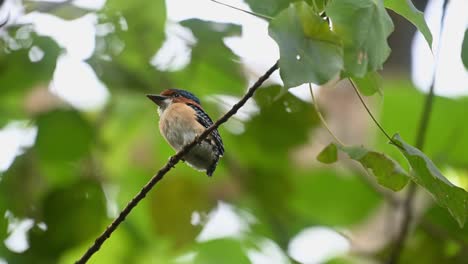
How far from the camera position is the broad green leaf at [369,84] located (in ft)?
6.72

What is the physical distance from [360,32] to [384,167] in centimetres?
33

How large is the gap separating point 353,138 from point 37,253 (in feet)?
8.12

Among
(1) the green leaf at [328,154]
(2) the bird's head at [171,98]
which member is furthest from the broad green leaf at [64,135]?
(1) the green leaf at [328,154]

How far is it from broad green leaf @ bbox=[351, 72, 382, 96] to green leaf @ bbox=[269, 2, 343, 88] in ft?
0.82

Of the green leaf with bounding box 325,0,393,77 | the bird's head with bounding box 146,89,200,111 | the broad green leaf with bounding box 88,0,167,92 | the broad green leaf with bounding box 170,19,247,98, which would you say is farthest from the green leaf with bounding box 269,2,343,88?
the broad green leaf with bounding box 88,0,167,92

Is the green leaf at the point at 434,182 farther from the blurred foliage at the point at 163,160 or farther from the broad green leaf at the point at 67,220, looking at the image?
the broad green leaf at the point at 67,220

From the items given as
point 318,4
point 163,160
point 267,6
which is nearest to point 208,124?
point 267,6

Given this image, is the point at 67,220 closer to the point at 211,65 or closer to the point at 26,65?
the point at 26,65

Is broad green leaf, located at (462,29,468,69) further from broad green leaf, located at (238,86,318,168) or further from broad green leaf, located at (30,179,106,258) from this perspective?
broad green leaf, located at (30,179,106,258)

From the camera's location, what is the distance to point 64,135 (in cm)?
398

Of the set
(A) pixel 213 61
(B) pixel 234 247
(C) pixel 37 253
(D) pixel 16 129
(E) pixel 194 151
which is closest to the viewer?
(E) pixel 194 151

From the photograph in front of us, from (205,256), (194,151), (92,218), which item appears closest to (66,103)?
(92,218)

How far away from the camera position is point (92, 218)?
3.74 metres

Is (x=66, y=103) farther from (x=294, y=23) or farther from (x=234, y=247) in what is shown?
(x=294, y=23)
